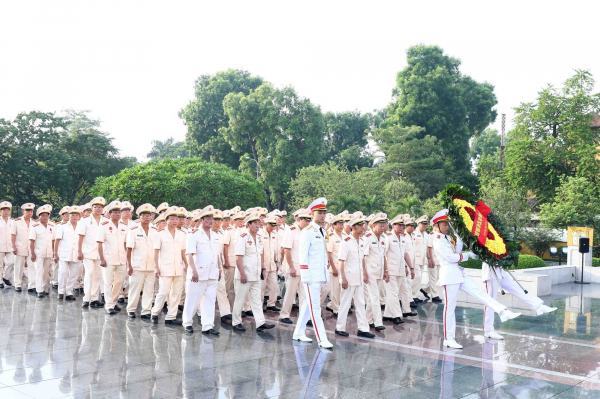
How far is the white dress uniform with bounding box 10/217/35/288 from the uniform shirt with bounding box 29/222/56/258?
0.50m

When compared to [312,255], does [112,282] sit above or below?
below

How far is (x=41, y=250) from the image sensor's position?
11719 millimetres

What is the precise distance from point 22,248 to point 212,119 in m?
32.0

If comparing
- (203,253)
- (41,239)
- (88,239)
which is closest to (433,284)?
(203,253)

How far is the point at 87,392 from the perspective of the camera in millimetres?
5219

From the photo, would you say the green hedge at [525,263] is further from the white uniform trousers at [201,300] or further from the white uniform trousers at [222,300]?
the white uniform trousers at [201,300]

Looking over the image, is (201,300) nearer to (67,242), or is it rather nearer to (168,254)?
(168,254)

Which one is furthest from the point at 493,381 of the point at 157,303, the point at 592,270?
the point at 592,270

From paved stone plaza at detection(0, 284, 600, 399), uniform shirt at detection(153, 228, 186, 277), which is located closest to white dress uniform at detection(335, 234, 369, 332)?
paved stone plaza at detection(0, 284, 600, 399)

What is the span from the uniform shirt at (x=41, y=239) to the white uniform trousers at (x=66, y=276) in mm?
882

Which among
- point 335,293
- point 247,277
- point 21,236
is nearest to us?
point 247,277

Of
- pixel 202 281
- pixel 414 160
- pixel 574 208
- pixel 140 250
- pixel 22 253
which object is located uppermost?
pixel 414 160

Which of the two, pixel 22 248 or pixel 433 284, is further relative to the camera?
pixel 22 248

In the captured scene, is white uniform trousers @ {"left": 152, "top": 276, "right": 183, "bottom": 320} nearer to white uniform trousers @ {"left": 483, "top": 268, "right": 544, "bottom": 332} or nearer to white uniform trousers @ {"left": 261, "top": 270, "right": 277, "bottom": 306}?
white uniform trousers @ {"left": 261, "top": 270, "right": 277, "bottom": 306}
